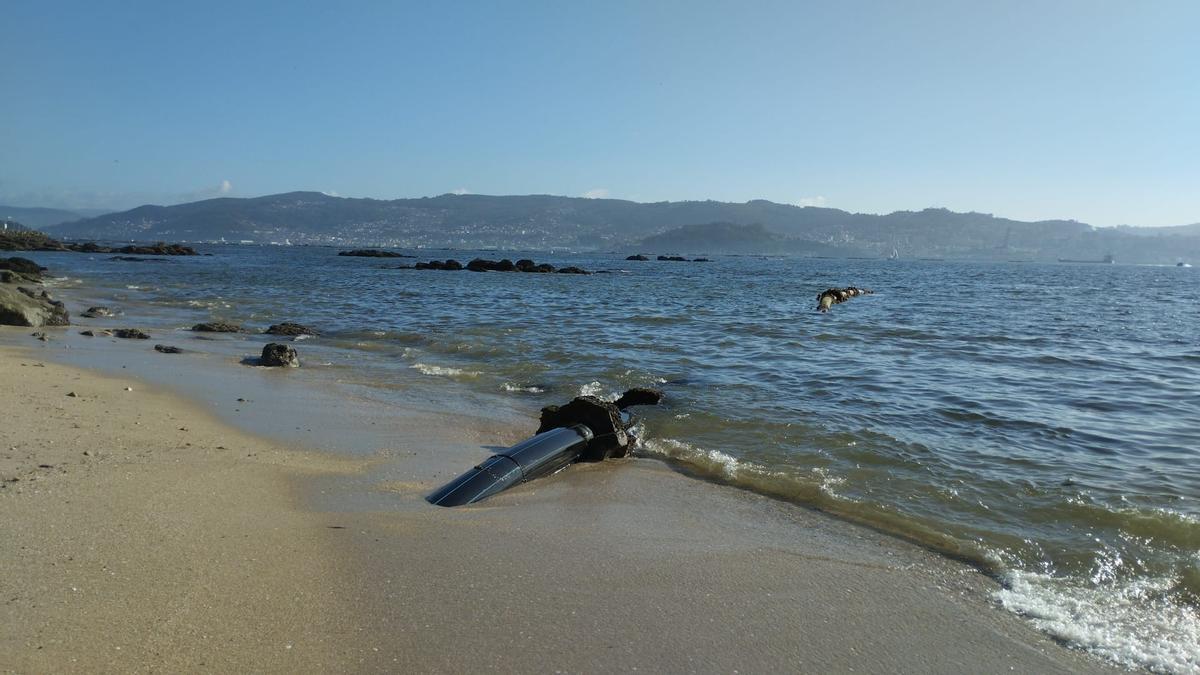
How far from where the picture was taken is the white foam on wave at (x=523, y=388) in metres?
10.1

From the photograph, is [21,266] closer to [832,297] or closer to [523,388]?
[523,388]

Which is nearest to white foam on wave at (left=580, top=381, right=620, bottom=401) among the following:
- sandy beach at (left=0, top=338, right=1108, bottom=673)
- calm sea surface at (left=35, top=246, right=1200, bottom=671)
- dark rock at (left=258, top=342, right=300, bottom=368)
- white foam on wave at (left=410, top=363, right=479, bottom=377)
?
calm sea surface at (left=35, top=246, right=1200, bottom=671)

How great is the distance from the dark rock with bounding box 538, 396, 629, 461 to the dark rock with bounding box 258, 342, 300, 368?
6.02 meters

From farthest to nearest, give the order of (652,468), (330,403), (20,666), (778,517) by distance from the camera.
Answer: (330,403)
(652,468)
(778,517)
(20,666)

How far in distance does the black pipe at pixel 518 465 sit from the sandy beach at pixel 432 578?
159 millimetres

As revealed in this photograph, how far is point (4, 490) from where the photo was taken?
4.51 m

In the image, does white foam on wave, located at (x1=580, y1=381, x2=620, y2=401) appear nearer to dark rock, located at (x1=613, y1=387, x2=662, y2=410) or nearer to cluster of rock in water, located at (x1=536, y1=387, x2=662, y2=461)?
dark rock, located at (x1=613, y1=387, x2=662, y2=410)

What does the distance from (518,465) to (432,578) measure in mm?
2036

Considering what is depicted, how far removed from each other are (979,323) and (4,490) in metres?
21.8

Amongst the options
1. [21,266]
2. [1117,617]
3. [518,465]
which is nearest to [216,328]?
[518,465]

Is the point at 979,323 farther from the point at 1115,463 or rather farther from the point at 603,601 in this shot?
the point at 603,601

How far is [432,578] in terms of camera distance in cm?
376

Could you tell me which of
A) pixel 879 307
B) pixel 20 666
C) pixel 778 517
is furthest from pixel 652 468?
pixel 879 307

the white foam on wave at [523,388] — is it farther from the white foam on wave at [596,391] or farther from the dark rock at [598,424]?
the dark rock at [598,424]
